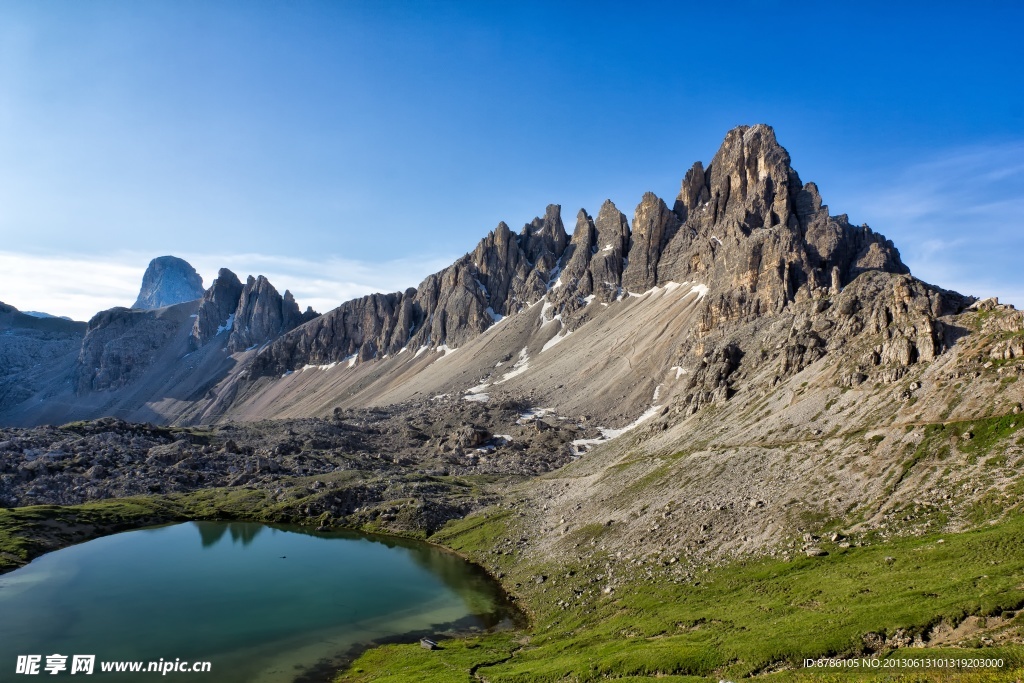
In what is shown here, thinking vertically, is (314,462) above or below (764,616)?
above

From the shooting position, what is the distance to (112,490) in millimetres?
133000

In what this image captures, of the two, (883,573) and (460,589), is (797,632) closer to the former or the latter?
(883,573)

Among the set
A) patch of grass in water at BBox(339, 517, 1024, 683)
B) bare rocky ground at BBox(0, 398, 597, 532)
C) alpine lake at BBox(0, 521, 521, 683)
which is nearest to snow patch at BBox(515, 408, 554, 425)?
bare rocky ground at BBox(0, 398, 597, 532)

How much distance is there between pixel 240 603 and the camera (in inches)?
2918

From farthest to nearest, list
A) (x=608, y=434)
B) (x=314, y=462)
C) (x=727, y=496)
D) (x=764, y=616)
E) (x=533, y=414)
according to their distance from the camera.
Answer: (x=533, y=414)
(x=608, y=434)
(x=314, y=462)
(x=727, y=496)
(x=764, y=616)

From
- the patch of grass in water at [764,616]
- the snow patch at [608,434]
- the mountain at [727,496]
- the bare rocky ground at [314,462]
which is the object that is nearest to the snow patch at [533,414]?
the bare rocky ground at [314,462]

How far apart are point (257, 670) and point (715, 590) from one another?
43497 mm

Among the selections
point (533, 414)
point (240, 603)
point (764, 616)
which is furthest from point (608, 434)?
point (764, 616)

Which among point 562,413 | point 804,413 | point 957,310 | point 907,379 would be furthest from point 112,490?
point 957,310

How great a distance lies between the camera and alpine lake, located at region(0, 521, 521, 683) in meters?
58.3

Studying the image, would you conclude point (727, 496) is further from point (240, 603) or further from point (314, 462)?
point (314, 462)

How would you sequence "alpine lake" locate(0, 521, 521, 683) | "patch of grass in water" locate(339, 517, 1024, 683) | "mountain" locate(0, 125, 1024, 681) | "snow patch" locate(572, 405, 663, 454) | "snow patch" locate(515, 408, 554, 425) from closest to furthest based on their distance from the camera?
"patch of grass in water" locate(339, 517, 1024, 683) < "mountain" locate(0, 125, 1024, 681) < "alpine lake" locate(0, 521, 521, 683) < "snow patch" locate(572, 405, 663, 454) < "snow patch" locate(515, 408, 554, 425)

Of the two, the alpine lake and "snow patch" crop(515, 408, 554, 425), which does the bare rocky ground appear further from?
the alpine lake

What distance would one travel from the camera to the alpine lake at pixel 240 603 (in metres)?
58.3
